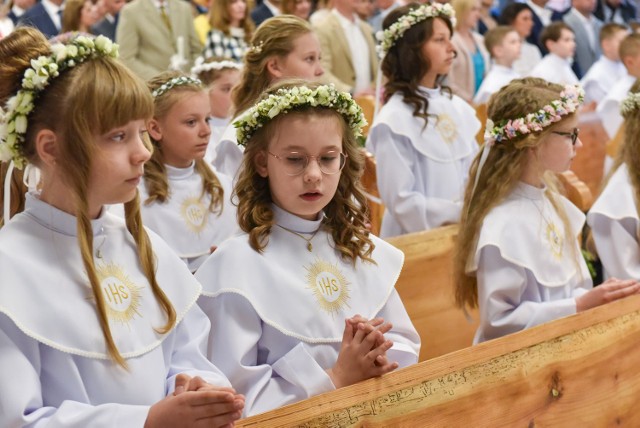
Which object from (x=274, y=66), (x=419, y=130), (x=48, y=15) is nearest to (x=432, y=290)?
(x=419, y=130)

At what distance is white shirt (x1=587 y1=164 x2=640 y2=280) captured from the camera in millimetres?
4359

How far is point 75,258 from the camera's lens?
2.32 m

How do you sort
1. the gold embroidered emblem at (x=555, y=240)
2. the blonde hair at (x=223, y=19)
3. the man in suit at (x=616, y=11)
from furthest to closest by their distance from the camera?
the man in suit at (x=616, y=11), the blonde hair at (x=223, y=19), the gold embroidered emblem at (x=555, y=240)

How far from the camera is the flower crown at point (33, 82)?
2279mm

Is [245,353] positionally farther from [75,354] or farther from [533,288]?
[533,288]

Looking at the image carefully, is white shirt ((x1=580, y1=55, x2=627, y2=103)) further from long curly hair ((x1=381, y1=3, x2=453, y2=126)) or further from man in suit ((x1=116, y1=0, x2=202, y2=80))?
long curly hair ((x1=381, y1=3, x2=453, y2=126))

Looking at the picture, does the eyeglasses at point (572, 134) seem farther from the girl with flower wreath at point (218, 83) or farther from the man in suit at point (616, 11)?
the man in suit at point (616, 11)

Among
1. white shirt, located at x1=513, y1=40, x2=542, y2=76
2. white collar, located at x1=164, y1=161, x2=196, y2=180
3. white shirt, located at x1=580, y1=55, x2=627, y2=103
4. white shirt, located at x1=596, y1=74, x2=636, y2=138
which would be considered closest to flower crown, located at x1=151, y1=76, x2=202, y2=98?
white collar, located at x1=164, y1=161, x2=196, y2=180

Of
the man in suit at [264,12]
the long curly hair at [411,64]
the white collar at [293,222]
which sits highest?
the white collar at [293,222]

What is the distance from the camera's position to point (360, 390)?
2475 mm

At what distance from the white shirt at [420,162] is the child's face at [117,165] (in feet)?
9.33

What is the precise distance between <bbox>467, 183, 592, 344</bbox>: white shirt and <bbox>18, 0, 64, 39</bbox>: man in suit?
628cm

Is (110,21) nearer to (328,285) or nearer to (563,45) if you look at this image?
(563,45)

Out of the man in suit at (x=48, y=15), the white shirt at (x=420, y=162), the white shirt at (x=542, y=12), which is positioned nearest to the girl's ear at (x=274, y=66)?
the white shirt at (x=420, y=162)
